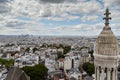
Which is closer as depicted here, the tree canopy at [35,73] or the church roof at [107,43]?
the church roof at [107,43]

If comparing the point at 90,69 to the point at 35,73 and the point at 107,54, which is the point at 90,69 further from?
the point at 107,54

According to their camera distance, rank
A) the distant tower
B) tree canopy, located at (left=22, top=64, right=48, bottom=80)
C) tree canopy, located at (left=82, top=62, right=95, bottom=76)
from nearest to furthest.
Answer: the distant tower < tree canopy, located at (left=22, top=64, right=48, bottom=80) < tree canopy, located at (left=82, top=62, right=95, bottom=76)

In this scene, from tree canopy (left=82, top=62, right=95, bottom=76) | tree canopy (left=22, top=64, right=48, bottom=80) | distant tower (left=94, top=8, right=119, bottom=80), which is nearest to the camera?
distant tower (left=94, top=8, right=119, bottom=80)

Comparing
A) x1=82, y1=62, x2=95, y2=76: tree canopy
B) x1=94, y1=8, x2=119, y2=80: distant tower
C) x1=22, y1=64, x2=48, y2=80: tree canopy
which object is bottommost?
x1=82, y1=62, x2=95, y2=76: tree canopy

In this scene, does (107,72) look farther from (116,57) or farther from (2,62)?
(2,62)

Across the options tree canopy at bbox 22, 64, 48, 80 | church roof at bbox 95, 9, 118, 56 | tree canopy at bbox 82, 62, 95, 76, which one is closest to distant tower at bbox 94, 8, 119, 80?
church roof at bbox 95, 9, 118, 56

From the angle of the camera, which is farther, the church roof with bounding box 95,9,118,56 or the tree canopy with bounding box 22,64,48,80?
the tree canopy with bounding box 22,64,48,80

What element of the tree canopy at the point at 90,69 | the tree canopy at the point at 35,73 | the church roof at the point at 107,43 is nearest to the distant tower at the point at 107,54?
the church roof at the point at 107,43

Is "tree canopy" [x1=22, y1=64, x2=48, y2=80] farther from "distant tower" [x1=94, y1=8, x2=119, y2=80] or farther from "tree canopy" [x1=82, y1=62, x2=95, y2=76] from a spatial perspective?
"distant tower" [x1=94, y1=8, x2=119, y2=80]

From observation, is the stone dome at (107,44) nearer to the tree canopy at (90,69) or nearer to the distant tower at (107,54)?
the distant tower at (107,54)
